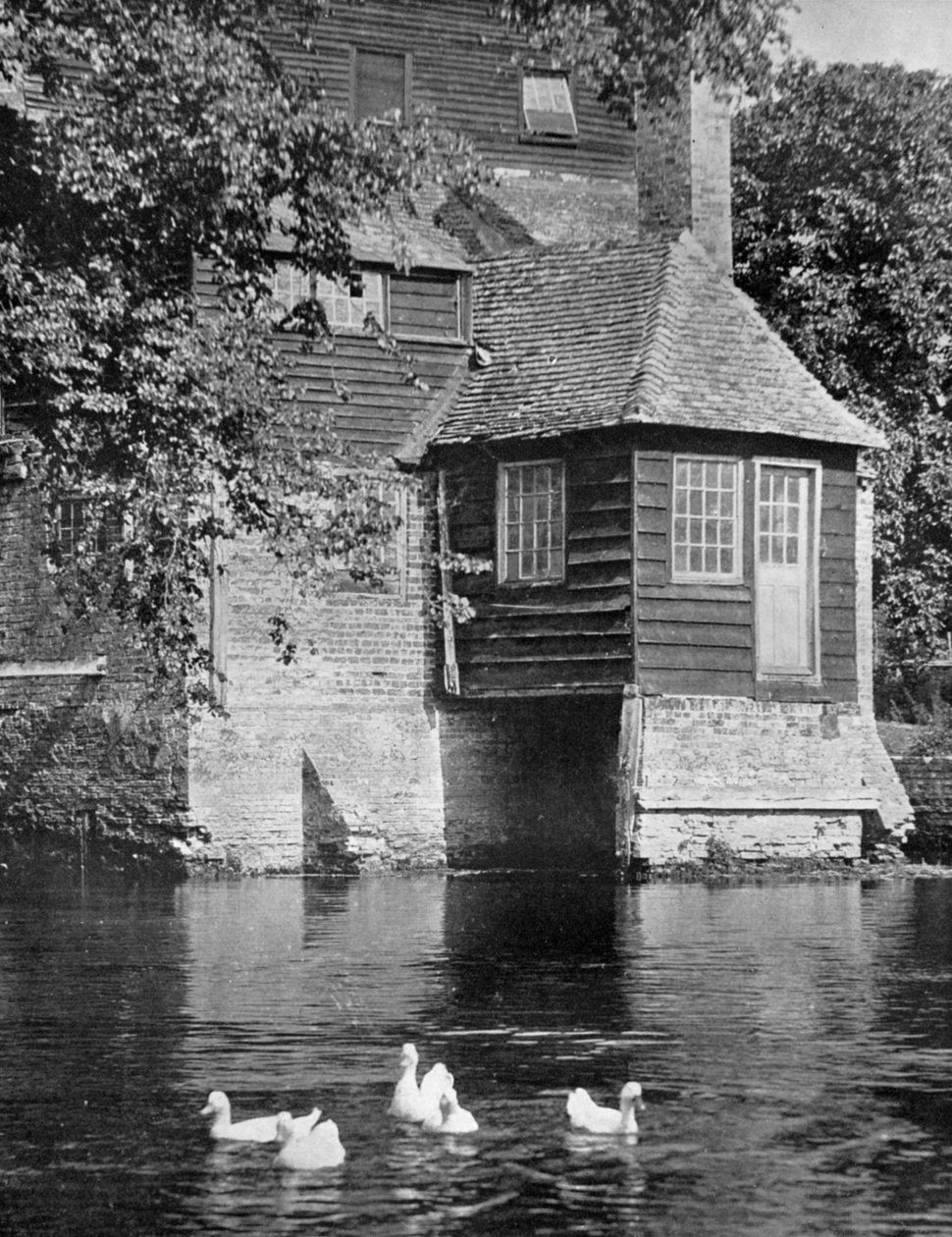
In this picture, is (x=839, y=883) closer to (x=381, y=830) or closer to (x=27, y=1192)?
(x=381, y=830)

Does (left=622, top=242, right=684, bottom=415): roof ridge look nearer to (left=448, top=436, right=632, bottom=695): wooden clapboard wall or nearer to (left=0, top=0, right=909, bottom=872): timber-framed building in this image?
(left=0, top=0, right=909, bottom=872): timber-framed building

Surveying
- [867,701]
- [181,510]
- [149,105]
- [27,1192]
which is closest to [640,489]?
[867,701]

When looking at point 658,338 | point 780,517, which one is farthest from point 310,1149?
point 658,338

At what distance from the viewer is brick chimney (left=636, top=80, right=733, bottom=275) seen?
3334 cm

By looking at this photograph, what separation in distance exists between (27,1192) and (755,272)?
101ft

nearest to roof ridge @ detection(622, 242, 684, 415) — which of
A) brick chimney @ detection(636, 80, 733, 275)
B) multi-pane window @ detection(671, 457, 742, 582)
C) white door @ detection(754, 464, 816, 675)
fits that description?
brick chimney @ detection(636, 80, 733, 275)

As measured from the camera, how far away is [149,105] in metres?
21.7

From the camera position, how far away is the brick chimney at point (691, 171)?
33344 mm

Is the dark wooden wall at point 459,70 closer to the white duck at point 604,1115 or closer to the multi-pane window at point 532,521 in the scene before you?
the multi-pane window at point 532,521

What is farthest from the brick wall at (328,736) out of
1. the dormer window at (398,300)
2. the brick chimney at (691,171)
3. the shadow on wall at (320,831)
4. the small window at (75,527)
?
the brick chimney at (691,171)

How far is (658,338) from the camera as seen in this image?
31.7m

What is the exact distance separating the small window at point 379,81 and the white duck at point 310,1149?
29.5 m

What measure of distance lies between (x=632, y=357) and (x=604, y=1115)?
20285 mm

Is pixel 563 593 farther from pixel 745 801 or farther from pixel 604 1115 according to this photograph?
pixel 604 1115
